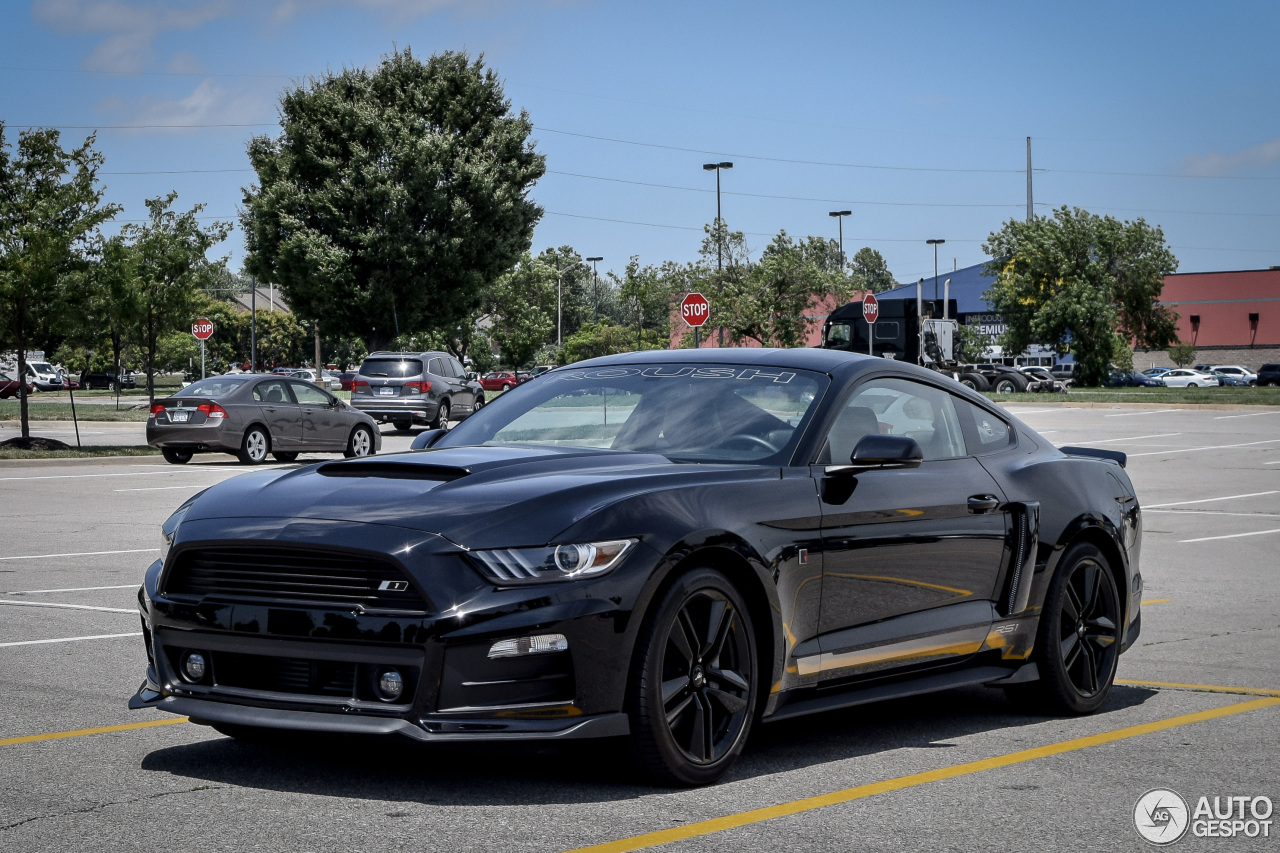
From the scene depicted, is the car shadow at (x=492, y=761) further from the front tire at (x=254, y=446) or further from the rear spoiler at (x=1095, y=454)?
the front tire at (x=254, y=446)

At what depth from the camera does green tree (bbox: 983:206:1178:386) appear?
70625 millimetres

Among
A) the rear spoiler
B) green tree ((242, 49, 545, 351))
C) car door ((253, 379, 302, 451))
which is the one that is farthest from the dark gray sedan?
green tree ((242, 49, 545, 351))

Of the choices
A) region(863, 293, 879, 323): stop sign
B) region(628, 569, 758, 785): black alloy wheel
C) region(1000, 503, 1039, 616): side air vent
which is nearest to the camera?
region(628, 569, 758, 785): black alloy wheel

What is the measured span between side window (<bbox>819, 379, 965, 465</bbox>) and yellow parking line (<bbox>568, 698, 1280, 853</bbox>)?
1.23 m

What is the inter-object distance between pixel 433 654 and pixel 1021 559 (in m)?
2.87

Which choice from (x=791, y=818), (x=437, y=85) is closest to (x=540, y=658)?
(x=791, y=818)

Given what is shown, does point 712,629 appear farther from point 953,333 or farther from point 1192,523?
point 953,333

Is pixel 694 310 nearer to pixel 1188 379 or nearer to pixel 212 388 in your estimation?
pixel 212 388

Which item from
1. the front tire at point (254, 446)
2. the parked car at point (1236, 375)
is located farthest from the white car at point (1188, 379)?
the front tire at point (254, 446)

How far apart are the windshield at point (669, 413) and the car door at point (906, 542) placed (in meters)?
0.21

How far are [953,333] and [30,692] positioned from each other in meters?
39.7

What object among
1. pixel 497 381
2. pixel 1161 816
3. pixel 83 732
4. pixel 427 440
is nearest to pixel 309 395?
pixel 427 440

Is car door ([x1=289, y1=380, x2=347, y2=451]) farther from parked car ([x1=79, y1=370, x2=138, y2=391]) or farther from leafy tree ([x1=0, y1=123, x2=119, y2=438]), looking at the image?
parked car ([x1=79, y1=370, x2=138, y2=391])

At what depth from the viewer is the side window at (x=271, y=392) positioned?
24453 millimetres
